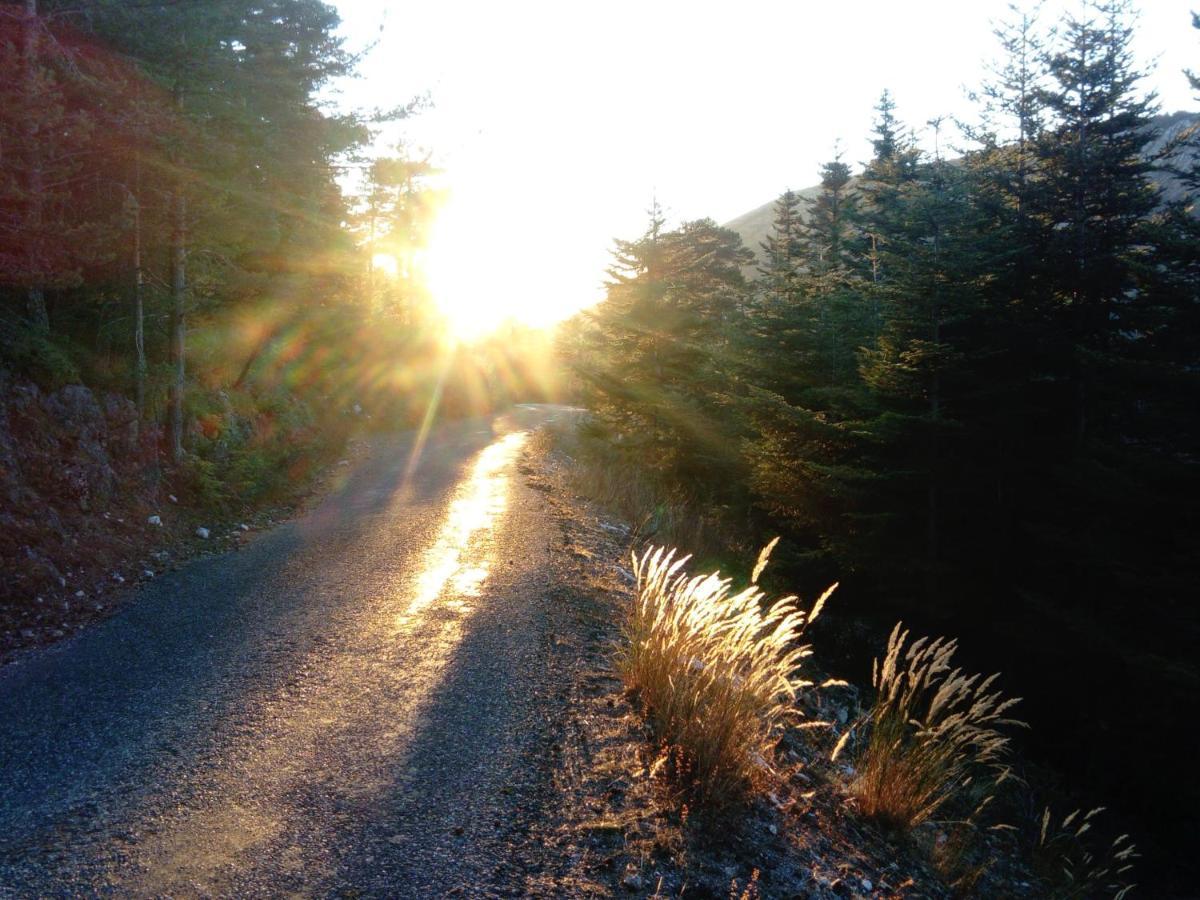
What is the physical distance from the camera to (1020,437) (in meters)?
13.8

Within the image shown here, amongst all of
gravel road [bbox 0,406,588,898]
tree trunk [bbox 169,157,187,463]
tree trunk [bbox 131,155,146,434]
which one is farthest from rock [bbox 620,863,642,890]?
tree trunk [bbox 169,157,187,463]

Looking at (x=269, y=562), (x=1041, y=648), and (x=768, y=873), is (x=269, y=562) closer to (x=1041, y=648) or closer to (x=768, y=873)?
(x=768, y=873)

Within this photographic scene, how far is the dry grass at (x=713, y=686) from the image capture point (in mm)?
4094

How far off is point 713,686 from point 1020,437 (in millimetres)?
12185

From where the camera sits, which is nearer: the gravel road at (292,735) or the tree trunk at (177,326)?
the gravel road at (292,735)

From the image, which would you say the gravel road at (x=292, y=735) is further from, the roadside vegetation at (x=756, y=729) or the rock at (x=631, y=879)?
the roadside vegetation at (x=756, y=729)

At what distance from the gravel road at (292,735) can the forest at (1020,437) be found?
6.75 meters

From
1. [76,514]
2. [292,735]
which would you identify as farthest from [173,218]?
[292,735]

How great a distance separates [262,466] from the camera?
13.4 meters

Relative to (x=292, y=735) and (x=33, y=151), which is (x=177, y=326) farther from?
(x=292, y=735)

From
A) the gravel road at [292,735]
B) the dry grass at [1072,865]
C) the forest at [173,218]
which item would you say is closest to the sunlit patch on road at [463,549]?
the gravel road at [292,735]

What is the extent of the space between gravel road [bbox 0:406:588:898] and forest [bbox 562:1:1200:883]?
6.75 metres

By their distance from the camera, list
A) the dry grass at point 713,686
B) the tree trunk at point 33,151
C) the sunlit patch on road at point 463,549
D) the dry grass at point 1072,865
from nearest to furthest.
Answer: the dry grass at point 713,686 → the dry grass at point 1072,865 → the sunlit patch on road at point 463,549 → the tree trunk at point 33,151

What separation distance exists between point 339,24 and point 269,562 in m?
21.1
